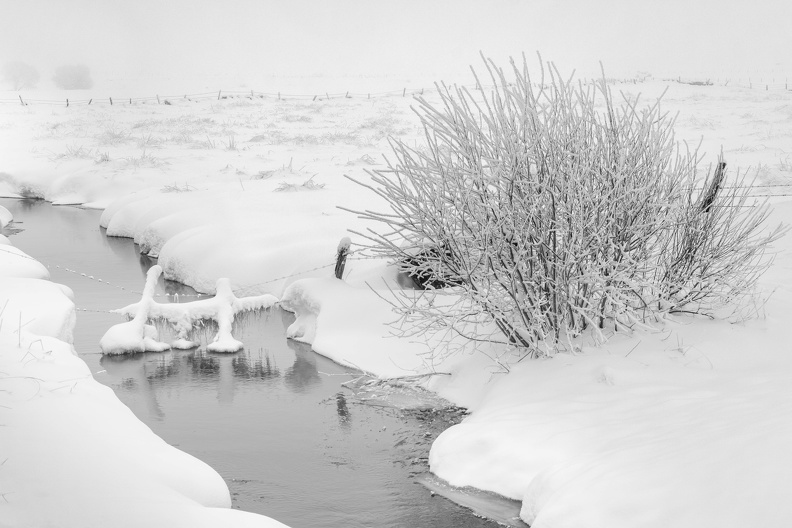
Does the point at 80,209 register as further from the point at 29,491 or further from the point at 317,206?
the point at 29,491

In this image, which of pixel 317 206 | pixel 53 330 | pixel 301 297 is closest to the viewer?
pixel 53 330

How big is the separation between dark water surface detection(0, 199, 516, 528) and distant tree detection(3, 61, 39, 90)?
237 feet

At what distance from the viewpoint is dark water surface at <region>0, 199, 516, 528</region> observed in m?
7.40

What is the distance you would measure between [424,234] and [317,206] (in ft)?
32.9

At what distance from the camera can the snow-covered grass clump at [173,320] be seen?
39.1 feet

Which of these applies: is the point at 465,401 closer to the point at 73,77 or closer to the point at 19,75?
the point at 73,77

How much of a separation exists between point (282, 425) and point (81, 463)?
353 cm

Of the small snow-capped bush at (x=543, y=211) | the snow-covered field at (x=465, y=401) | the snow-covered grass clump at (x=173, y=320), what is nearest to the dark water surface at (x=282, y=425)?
the snow-covered grass clump at (x=173, y=320)

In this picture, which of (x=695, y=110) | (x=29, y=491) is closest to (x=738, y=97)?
(x=695, y=110)

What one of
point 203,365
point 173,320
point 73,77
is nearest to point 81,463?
point 203,365

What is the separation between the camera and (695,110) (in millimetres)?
34469

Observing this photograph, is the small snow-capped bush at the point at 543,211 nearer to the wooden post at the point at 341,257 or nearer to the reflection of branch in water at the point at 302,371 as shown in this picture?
the reflection of branch in water at the point at 302,371

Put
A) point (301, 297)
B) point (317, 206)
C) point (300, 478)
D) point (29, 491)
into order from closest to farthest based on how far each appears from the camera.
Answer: point (29, 491)
point (300, 478)
point (301, 297)
point (317, 206)

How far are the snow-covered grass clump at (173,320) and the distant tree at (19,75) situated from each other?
7423 centimetres
